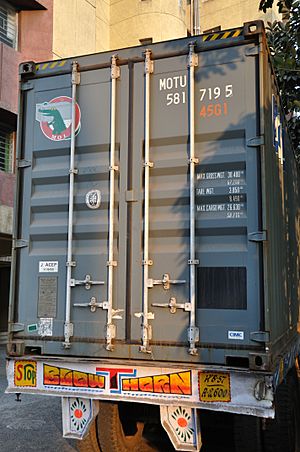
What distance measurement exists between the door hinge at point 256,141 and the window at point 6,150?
11338 millimetres

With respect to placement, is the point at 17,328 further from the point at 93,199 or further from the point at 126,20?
the point at 126,20

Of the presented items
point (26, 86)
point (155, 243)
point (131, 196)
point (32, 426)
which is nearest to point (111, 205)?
point (131, 196)

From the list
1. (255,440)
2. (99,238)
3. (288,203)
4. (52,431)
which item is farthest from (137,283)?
(52,431)

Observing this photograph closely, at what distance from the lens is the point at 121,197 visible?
412 centimetres

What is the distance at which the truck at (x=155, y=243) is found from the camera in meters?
3.72

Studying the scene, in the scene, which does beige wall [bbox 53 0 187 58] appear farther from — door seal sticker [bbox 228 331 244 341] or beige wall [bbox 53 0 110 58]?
door seal sticker [bbox 228 331 244 341]

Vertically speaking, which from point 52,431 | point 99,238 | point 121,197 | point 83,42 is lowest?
point 52,431

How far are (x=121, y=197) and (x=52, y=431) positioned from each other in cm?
354

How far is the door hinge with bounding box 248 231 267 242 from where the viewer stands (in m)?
3.66

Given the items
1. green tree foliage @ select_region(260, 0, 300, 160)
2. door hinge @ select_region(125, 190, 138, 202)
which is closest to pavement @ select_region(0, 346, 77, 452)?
door hinge @ select_region(125, 190, 138, 202)

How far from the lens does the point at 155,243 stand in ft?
13.1

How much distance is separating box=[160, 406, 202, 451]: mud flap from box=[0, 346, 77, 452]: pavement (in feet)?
7.03

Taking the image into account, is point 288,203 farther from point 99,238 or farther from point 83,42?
point 83,42

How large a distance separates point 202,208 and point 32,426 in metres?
4.13
